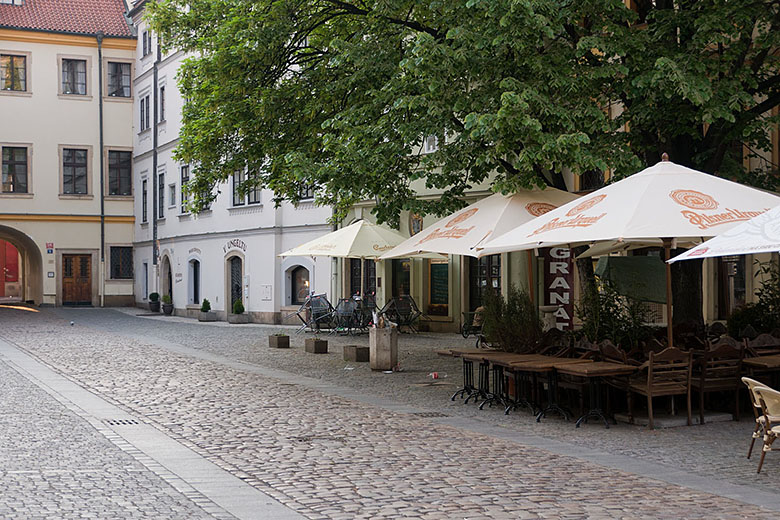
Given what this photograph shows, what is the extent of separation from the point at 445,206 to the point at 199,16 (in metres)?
6.07

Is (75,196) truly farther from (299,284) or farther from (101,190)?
(299,284)

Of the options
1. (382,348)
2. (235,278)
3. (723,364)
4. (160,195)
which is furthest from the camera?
(160,195)

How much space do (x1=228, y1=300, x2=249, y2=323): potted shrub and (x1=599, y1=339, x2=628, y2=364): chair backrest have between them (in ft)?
80.3

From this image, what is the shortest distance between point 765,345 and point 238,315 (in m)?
24.8

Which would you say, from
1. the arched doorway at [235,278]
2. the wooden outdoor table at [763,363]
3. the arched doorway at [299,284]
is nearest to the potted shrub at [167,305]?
the arched doorway at [235,278]

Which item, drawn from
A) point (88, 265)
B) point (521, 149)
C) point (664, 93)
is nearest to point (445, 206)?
point (521, 149)

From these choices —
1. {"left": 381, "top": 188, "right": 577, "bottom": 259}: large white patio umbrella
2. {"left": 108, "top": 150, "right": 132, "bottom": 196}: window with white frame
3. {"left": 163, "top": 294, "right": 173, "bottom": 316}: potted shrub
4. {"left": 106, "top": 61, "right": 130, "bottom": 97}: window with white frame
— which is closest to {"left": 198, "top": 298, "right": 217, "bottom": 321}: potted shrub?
{"left": 163, "top": 294, "right": 173, "bottom": 316}: potted shrub

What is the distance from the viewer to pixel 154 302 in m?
44.1

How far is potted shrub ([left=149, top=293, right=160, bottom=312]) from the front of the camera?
144 feet

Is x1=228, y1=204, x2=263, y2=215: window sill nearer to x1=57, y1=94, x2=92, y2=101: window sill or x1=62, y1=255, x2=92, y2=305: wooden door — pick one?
x1=62, y1=255, x2=92, y2=305: wooden door

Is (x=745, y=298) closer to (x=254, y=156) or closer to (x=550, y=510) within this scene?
(x=254, y=156)

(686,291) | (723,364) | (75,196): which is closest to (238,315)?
(75,196)

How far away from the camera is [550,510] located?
739cm

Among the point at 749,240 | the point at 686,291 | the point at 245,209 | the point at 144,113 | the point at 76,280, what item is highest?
the point at 144,113
